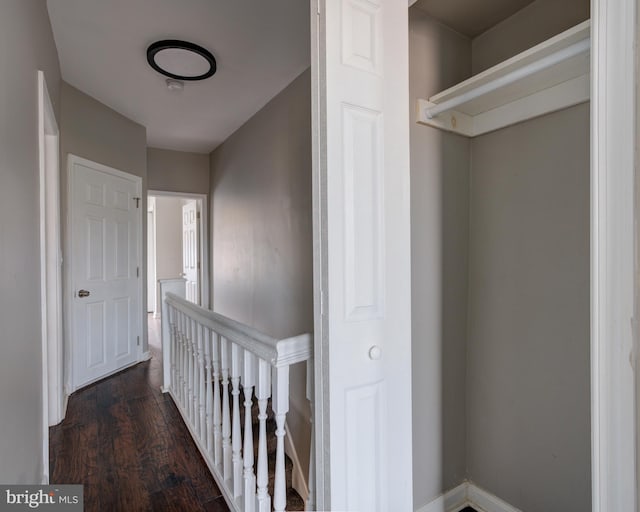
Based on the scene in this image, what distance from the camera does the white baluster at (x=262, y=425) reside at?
1306 mm

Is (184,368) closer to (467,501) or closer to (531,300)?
(467,501)

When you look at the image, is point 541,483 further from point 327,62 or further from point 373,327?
point 327,62

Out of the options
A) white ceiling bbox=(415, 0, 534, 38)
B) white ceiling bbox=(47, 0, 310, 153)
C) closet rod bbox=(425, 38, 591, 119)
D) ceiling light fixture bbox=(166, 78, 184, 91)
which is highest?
white ceiling bbox=(47, 0, 310, 153)

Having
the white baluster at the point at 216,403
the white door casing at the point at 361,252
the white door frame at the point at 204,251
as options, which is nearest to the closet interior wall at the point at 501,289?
the white door casing at the point at 361,252

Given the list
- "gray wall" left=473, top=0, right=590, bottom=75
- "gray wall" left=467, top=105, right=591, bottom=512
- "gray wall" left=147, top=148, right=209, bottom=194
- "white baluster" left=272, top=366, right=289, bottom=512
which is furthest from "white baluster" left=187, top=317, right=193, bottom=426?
"gray wall" left=147, top=148, right=209, bottom=194

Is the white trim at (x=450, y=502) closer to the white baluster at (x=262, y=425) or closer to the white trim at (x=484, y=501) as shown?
the white trim at (x=484, y=501)

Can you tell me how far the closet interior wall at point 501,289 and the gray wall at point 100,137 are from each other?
2877mm

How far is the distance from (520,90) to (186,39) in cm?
Answer: 201

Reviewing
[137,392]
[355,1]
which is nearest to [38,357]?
[137,392]

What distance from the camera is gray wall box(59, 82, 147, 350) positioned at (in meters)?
2.86

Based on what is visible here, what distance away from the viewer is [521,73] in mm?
1148

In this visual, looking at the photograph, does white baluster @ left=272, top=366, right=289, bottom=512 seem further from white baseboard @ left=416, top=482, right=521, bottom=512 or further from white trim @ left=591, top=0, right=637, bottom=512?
white trim @ left=591, top=0, right=637, bottom=512

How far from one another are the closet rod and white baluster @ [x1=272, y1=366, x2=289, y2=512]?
1.23 metres

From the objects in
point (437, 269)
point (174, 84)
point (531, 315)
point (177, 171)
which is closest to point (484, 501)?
point (531, 315)
